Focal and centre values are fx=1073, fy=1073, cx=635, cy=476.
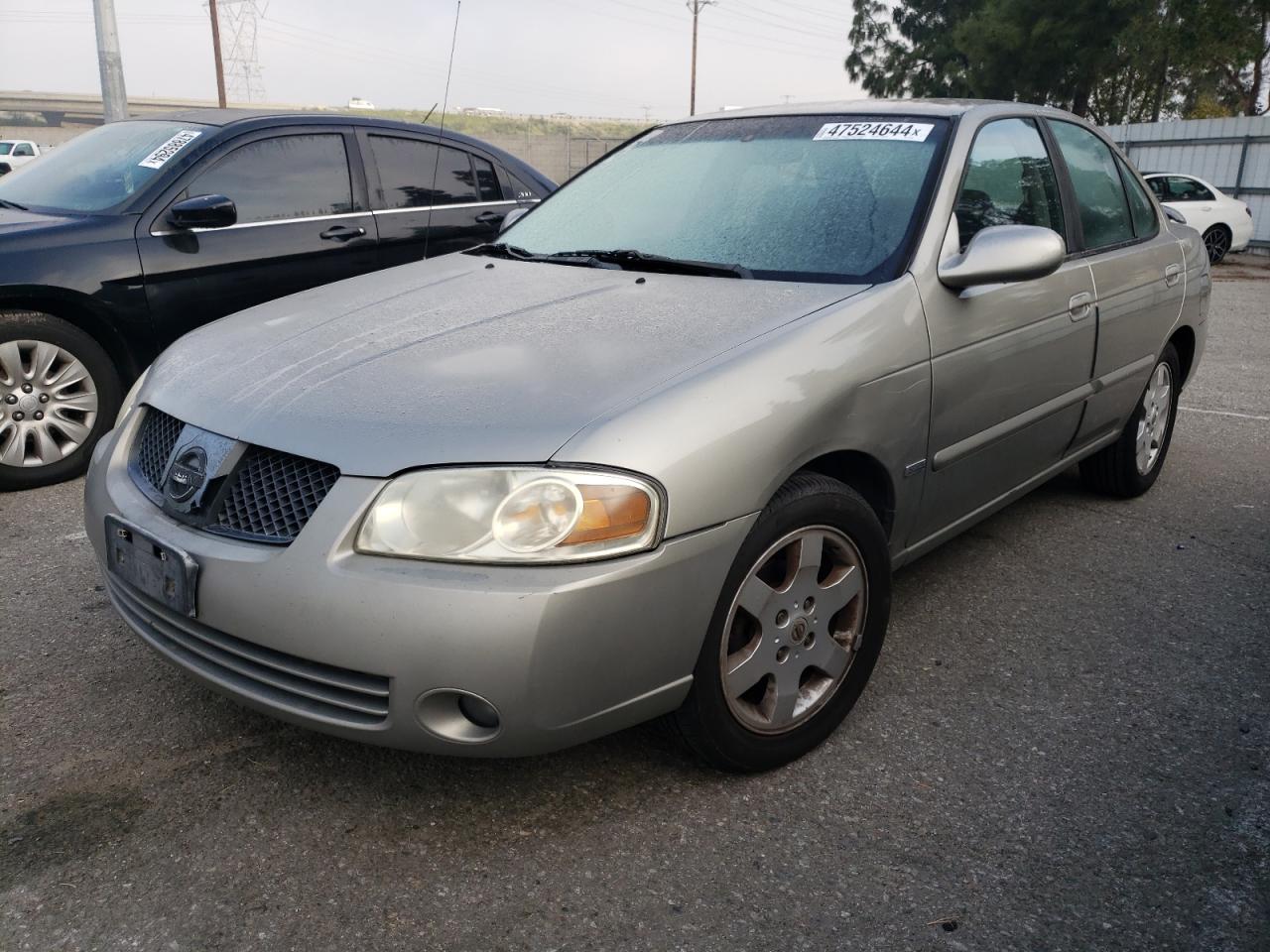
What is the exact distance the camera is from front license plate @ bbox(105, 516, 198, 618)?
2.20 meters

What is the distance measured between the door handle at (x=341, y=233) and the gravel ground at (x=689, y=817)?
242 cm

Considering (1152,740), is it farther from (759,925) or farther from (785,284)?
(785,284)

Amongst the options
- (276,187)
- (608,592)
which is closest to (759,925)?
(608,592)

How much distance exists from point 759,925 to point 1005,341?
1844mm

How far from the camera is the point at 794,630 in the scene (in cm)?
247

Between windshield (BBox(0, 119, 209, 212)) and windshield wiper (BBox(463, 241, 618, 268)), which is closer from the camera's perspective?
windshield wiper (BBox(463, 241, 618, 268))

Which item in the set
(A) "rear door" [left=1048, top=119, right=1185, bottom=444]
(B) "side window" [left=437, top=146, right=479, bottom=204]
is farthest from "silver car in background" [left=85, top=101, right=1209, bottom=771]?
(B) "side window" [left=437, top=146, right=479, bottom=204]

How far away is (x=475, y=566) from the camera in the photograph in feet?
6.56

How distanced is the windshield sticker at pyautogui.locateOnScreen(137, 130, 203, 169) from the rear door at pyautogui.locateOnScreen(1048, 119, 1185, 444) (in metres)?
3.76

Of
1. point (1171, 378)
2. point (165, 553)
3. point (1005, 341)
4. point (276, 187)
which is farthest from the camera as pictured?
point (276, 187)

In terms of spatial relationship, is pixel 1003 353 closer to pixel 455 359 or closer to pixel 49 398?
pixel 455 359

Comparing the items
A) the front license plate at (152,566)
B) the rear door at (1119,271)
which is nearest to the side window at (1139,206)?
the rear door at (1119,271)

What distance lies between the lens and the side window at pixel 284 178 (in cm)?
499

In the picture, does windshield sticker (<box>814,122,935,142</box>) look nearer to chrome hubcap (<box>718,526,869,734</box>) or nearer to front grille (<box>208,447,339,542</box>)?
chrome hubcap (<box>718,526,869,734</box>)
